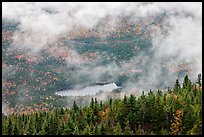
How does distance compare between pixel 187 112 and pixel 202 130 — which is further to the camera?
pixel 187 112

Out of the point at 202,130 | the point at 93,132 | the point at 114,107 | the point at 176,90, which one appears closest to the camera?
the point at 202,130

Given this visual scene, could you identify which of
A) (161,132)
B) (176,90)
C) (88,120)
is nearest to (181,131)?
(161,132)

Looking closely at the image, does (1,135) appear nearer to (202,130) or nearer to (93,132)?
(93,132)

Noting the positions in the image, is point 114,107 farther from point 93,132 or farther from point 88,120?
point 93,132

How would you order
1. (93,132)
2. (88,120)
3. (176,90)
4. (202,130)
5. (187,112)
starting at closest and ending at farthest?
(202,130)
(93,132)
(187,112)
(88,120)
(176,90)

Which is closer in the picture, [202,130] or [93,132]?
[202,130]

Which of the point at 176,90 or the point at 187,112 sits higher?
the point at 176,90

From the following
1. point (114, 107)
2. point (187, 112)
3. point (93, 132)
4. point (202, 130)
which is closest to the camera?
point (202, 130)

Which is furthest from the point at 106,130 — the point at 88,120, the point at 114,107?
the point at 114,107

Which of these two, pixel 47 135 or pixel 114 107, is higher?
pixel 114 107
